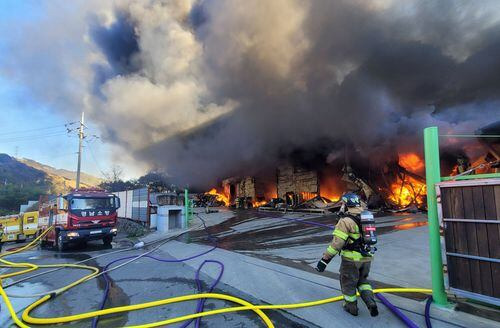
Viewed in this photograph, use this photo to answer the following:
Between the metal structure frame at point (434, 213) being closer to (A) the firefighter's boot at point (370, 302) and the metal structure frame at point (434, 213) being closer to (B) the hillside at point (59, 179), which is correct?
(A) the firefighter's boot at point (370, 302)

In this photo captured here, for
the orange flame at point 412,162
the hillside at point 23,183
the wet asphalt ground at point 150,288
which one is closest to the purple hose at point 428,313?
the wet asphalt ground at point 150,288

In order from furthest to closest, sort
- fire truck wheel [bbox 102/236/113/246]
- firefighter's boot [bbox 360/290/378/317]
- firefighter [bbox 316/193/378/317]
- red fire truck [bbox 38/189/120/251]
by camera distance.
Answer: fire truck wheel [bbox 102/236/113/246]
red fire truck [bbox 38/189/120/251]
firefighter [bbox 316/193/378/317]
firefighter's boot [bbox 360/290/378/317]

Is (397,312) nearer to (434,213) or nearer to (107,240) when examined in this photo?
(434,213)

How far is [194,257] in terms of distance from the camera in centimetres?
677

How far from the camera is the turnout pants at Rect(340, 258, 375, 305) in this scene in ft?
10.2

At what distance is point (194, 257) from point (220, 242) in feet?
6.71

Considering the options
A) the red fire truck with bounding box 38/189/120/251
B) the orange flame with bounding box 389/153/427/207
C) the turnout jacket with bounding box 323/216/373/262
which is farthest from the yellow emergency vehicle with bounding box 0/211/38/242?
the orange flame with bounding box 389/153/427/207

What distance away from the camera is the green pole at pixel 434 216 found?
127 inches

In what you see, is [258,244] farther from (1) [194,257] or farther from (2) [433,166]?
(2) [433,166]

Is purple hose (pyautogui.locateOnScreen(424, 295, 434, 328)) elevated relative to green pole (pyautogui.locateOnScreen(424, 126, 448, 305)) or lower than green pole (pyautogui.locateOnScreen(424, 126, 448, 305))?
lower

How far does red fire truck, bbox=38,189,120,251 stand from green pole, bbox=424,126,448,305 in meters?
10.1

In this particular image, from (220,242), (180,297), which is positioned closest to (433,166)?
(180,297)

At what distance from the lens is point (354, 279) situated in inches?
122

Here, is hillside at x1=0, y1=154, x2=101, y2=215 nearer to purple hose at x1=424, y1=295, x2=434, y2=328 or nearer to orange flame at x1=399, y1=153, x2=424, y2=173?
orange flame at x1=399, y1=153, x2=424, y2=173
